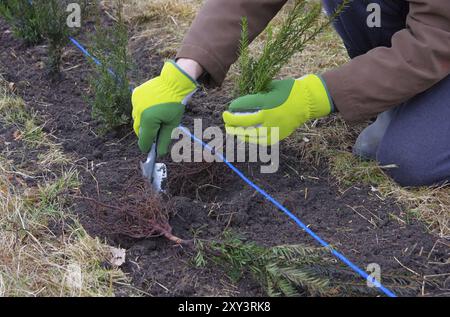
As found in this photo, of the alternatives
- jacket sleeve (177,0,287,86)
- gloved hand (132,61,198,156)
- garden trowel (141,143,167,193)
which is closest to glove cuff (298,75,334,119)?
jacket sleeve (177,0,287,86)

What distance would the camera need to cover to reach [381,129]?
288 centimetres

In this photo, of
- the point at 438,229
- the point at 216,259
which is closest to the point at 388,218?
the point at 438,229

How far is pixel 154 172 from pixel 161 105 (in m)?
0.29

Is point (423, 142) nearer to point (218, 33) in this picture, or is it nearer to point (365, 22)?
point (365, 22)

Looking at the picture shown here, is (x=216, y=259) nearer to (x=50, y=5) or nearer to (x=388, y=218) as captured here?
(x=388, y=218)

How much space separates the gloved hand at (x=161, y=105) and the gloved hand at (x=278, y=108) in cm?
21

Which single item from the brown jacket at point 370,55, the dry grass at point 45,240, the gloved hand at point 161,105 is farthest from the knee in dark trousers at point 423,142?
the dry grass at point 45,240

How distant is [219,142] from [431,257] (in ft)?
3.55

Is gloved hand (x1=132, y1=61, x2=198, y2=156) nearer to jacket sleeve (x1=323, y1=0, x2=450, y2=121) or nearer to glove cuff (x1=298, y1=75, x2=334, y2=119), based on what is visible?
glove cuff (x1=298, y1=75, x2=334, y2=119)

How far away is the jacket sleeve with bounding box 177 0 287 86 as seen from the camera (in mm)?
2523

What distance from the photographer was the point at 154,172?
2.50 metres

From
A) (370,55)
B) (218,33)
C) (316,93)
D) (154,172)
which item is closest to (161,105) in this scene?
(154,172)

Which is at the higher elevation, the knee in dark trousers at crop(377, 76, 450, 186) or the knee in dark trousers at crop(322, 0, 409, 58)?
the knee in dark trousers at crop(322, 0, 409, 58)

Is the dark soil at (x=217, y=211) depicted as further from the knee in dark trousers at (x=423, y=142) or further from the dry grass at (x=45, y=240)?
the knee in dark trousers at (x=423, y=142)
